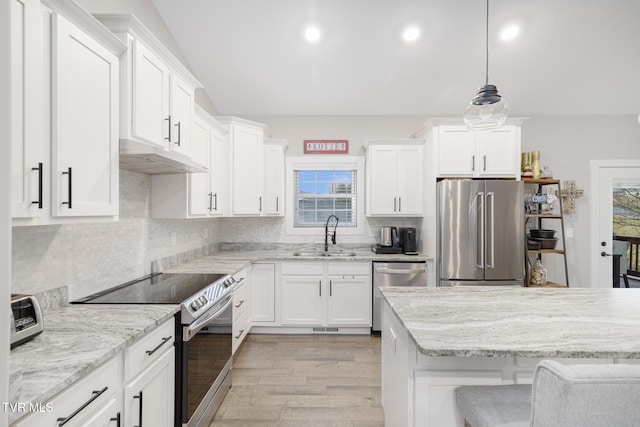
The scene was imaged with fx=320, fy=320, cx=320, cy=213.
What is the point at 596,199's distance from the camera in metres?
4.12

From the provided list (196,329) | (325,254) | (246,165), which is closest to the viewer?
(196,329)

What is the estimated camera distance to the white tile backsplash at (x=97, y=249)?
154 centimetres

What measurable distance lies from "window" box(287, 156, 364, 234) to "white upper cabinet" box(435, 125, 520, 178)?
1.15 meters

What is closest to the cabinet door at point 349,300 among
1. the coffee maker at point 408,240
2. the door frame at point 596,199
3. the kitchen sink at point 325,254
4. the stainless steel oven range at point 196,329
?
the kitchen sink at point 325,254

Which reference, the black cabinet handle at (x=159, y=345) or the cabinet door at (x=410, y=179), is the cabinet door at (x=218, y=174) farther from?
the cabinet door at (x=410, y=179)

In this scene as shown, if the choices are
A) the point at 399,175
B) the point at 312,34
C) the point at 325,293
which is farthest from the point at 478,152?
the point at 325,293

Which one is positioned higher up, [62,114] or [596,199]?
[62,114]

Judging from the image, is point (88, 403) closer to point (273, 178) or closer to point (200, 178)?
point (200, 178)

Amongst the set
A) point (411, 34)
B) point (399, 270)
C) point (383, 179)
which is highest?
point (411, 34)

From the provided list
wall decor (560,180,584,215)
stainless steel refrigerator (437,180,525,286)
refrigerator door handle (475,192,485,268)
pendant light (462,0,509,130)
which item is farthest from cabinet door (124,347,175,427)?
wall decor (560,180,584,215)

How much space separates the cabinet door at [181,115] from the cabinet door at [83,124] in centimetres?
60

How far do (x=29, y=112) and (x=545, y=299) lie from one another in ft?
8.21

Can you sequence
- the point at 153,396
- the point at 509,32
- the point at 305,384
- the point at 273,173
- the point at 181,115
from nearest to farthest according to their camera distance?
1. the point at 153,396
2. the point at 181,115
3. the point at 305,384
4. the point at 509,32
5. the point at 273,173

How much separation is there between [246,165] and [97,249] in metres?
1.93
